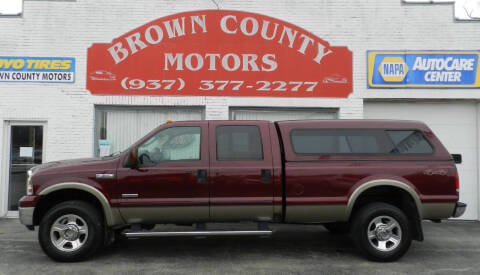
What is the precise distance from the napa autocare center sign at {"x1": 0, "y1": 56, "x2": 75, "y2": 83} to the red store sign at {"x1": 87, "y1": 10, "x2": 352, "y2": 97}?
1.66ft

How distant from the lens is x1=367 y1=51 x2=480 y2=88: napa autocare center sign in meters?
8.98

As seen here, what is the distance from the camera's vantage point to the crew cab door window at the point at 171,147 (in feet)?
17.9

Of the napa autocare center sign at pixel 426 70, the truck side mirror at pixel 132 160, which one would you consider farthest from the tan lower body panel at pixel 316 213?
the napa autocare center sign at pixel 426 70

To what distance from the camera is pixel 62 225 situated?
17.6 ft

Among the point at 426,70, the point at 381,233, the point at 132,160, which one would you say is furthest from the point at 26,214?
the point at 426,70

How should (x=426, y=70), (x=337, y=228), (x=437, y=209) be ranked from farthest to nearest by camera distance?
(x=426, y=70), (x=337, y=228), (x=437, y=209)

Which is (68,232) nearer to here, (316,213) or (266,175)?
(266,175)

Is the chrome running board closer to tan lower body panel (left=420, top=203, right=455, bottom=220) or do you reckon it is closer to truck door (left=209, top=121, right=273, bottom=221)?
truck door (left=209, top=121, right=273, bottom=221)

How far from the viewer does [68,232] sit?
5355 millimetres

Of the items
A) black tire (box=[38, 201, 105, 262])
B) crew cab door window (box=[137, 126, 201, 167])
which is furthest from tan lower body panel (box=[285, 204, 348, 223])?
black tire (box=[38, 201, 105, 262])

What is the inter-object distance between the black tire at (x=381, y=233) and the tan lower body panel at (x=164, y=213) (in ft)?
7.07

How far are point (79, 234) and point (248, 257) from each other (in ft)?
7.82

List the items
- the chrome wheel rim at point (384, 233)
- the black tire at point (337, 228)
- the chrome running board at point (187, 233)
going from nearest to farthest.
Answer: the chrome running board at point (187, 233) → the chrome wheel rim at point (384, 233) → the black tire at point (337, 228)

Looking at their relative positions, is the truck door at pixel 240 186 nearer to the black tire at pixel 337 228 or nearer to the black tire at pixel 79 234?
the black tire at pixel 79 234
